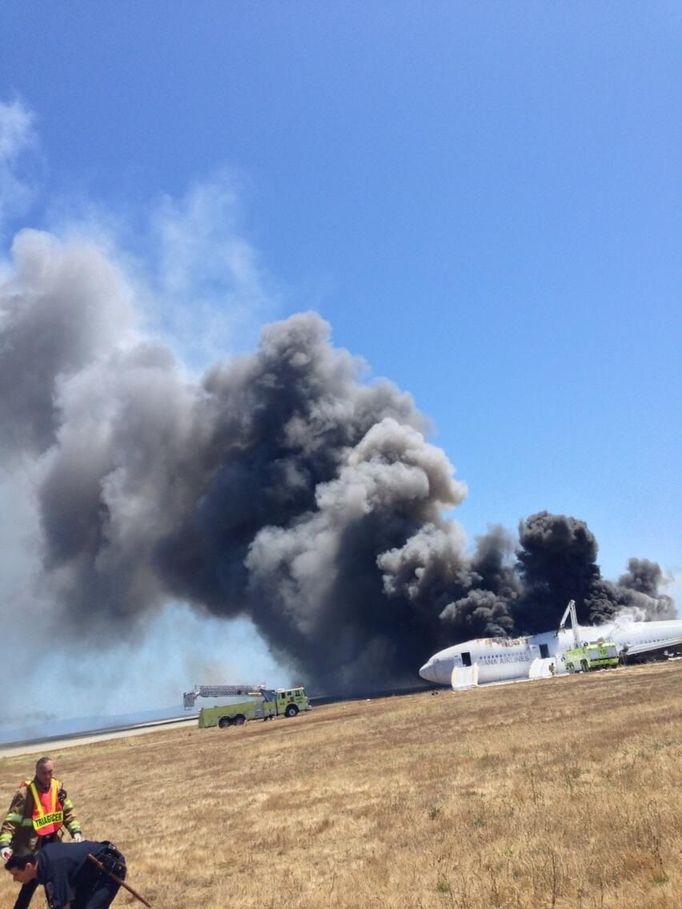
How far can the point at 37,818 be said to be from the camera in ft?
29.1

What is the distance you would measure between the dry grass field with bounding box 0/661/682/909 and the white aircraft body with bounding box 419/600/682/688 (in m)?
26.4

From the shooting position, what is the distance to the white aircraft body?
176 ft

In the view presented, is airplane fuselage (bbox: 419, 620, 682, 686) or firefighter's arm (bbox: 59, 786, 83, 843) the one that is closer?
firefighter's arm (bbox: 59, 786, 83, 843)

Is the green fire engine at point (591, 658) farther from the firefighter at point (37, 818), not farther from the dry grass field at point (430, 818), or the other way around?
the firefighter at point (37, 818)

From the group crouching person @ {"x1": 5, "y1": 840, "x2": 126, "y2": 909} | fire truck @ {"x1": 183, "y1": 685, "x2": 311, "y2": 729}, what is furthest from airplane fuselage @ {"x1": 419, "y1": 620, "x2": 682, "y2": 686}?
crouching person @ {"x1": 5, "y1": 840, "x2": 126, "y2": 909}

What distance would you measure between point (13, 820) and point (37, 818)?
0.29 metres

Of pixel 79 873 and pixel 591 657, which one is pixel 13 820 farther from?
pixel 591 657

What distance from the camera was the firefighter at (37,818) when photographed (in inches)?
346

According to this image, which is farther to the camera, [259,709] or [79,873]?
[259,709]

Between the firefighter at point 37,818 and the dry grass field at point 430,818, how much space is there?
2290 mm

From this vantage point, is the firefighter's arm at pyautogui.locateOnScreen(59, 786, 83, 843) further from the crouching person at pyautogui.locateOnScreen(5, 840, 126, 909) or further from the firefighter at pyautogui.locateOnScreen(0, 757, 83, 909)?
the crouching person at pyautogui.locateOnScreen(5, 840, 126, 909)

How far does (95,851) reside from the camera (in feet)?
24.0

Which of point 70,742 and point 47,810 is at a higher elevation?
point 47,810

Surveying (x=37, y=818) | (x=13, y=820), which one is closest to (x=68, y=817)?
(x=37, y=818)
